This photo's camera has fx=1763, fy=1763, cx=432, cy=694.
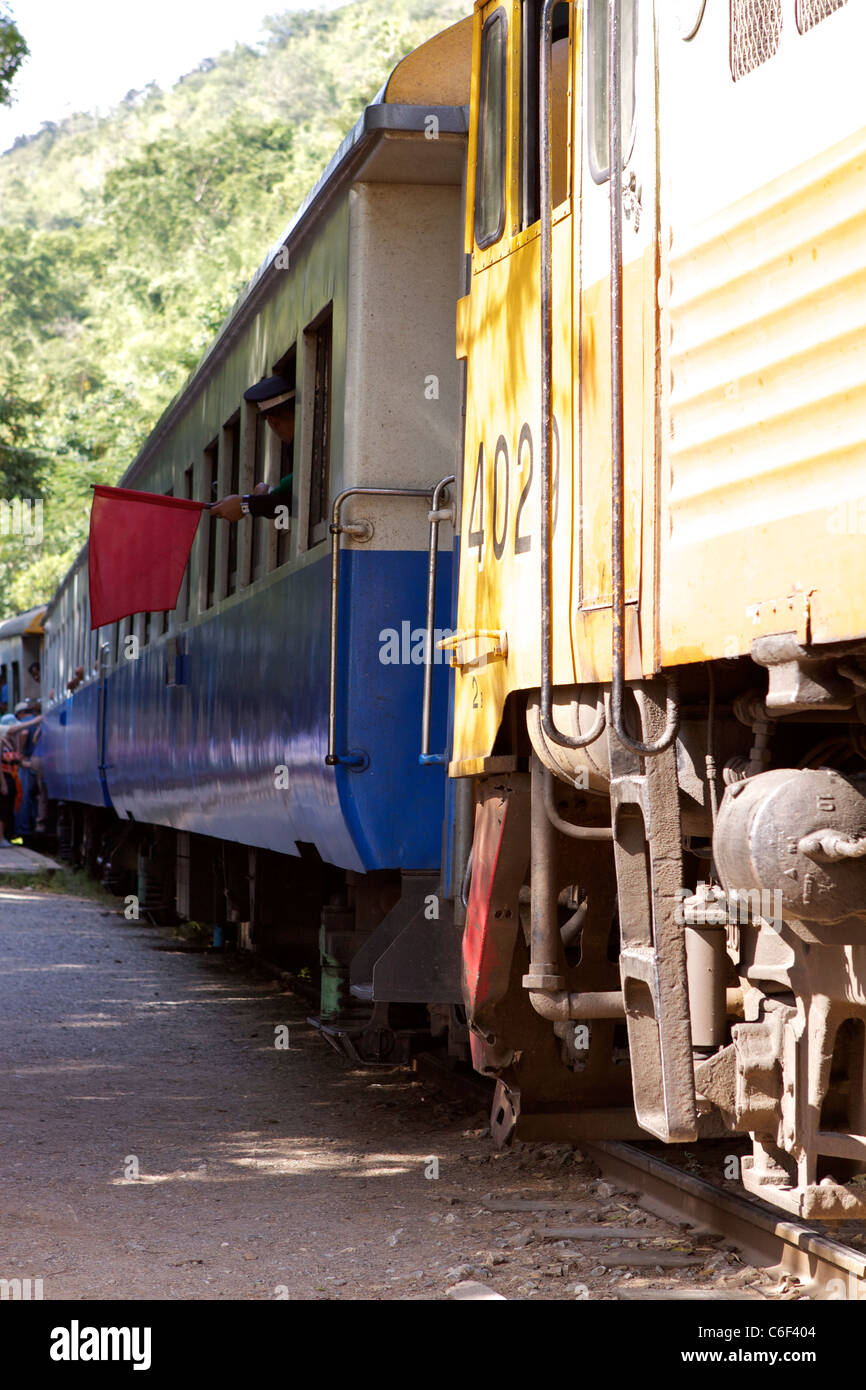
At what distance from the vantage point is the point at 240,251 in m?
54.6

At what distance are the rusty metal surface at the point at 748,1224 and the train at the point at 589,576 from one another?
20 centimetres

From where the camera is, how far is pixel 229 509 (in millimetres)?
9102

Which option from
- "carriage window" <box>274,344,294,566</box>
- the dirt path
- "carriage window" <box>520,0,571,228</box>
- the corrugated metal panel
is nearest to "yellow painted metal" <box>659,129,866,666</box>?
the corrugated metal panel

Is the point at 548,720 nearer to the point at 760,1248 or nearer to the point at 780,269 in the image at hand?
the point at 780,269

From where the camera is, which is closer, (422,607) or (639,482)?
(639,482)

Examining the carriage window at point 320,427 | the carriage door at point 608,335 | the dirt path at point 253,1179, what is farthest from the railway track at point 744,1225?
the carriage window at point 320,427

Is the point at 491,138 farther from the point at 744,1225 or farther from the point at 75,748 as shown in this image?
the point at 75,748

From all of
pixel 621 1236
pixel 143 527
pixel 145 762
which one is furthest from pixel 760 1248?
pixel 145 762

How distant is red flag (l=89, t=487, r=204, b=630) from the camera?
33.8 ft

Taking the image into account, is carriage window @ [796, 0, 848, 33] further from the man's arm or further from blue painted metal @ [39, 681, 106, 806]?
blue painted metal @ [39, 681, 106, 806]

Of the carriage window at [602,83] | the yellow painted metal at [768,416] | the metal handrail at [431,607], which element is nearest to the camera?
the yellow painted metal at [768,416]

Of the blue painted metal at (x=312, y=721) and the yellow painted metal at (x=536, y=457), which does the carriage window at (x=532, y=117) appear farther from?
the blue painted metal at (x=312, y=721)

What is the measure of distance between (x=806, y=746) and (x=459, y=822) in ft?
7.80

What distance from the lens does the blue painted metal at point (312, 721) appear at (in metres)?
6.73
